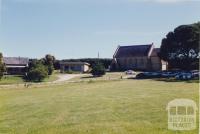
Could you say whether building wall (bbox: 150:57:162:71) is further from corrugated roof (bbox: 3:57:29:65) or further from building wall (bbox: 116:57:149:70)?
corrugated roof (bbox: 3:57:29:65)

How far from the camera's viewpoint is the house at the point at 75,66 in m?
101

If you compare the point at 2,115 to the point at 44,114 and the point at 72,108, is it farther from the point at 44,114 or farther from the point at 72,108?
the point at 72,108

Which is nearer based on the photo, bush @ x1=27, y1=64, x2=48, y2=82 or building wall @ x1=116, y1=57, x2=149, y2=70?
bush @ x1=27, y1=64, x2=48, y2=82

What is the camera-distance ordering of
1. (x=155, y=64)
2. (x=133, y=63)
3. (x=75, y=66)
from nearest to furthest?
(x=75, y=66)
(x=155, y=64)
(x=133, y=63)

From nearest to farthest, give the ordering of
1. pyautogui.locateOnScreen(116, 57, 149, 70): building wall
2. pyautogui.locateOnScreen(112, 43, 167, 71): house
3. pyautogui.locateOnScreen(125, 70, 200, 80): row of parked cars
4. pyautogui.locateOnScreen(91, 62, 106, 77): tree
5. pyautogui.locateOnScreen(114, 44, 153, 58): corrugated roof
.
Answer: pyautogui.locateOnScreen(125, 70, 200, 80): row of parked cars
pyautogui.locateOnScreen(91, 62, 106, 77): tree
pyautogui.locateOnScreen(112, 43, 167, 71): house
pyautogui.locateOnScreen(116, 57, 149, 70): building wall
pyautogui.locateOnScreen(114, 44, 153, 58): corrugated roof

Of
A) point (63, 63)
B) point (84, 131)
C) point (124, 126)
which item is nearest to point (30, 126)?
point (84, 131)

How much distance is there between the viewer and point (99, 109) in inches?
900

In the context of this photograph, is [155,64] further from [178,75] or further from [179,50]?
[178,75]

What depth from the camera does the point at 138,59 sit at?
354 ft

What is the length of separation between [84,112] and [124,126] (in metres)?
5.38

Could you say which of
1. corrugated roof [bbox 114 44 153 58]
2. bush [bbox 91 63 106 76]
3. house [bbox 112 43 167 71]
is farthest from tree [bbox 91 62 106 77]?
corrugated roof [bbox 114 44 153 58]

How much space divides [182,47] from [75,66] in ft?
111

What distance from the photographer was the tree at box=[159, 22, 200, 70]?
253 ft

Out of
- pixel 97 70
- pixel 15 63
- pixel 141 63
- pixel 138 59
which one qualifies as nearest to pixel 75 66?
pixel 15 63
